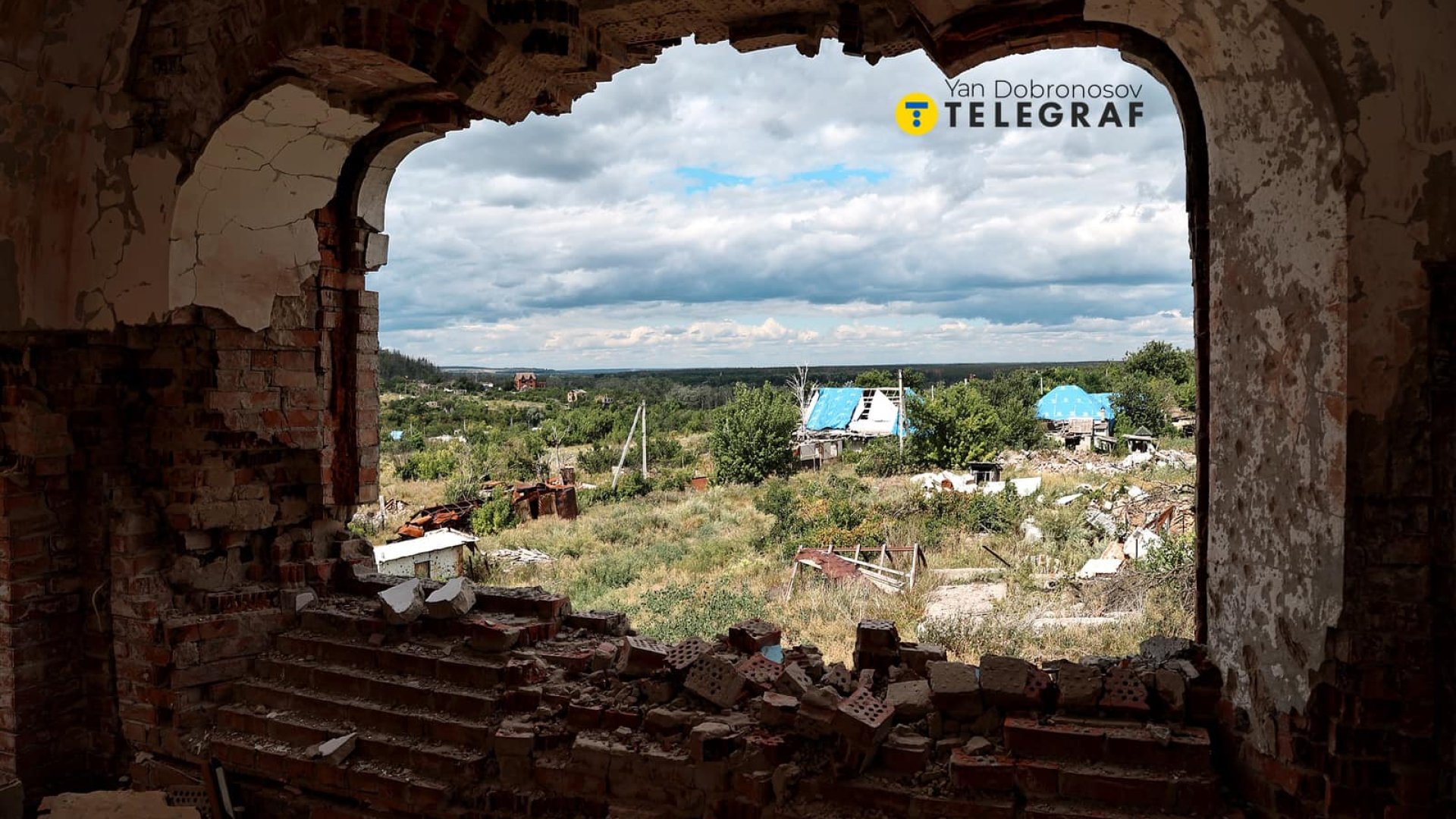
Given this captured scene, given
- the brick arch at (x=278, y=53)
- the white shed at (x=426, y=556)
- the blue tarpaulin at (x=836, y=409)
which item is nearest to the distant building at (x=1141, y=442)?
the blue tarpaulin at (x=836, y=409)

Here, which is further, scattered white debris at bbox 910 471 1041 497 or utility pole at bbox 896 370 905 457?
utility pole at bbox 896 370 905 457

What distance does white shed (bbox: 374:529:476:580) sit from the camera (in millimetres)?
8258

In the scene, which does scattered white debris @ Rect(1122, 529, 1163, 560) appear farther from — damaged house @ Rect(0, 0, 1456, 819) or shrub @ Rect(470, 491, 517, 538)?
shrub @ Rect(470, 491, 517, 538)

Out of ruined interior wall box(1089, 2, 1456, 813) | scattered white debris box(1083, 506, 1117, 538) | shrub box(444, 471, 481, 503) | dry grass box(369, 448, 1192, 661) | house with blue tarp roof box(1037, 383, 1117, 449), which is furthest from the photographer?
house with blue tarp roof box(1037, 383, 1117, 449)

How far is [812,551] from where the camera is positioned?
32.3 feet

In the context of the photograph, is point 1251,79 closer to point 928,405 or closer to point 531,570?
point 531,570

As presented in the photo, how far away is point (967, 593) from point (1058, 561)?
1.35m

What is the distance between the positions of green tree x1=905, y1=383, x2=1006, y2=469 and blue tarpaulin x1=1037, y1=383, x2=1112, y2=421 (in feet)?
10.3

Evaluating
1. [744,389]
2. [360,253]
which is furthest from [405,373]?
[360,253]

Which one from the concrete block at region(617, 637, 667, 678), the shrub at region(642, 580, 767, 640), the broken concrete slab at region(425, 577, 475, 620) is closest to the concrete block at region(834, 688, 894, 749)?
the concrete block at region(617, 637, 667, 678)

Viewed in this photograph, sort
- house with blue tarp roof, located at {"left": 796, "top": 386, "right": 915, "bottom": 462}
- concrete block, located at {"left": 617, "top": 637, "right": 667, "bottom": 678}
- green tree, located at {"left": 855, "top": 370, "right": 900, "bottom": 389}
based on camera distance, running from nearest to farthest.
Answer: concrete block, located at {"left": 617, "top": 637, "right": 667, "bottom": 678}
house with blue tarp roof, located at {"left": 796, "top": 386, "right": 915, "bottom": 462}
green tree, located at {"left": 855, "top": 370, "right": 900, "bottom": 389}

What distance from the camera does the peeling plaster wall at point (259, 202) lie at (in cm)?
368

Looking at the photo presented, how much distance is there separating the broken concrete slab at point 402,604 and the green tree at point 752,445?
12535 millimetres

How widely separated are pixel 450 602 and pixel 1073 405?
17.5m
